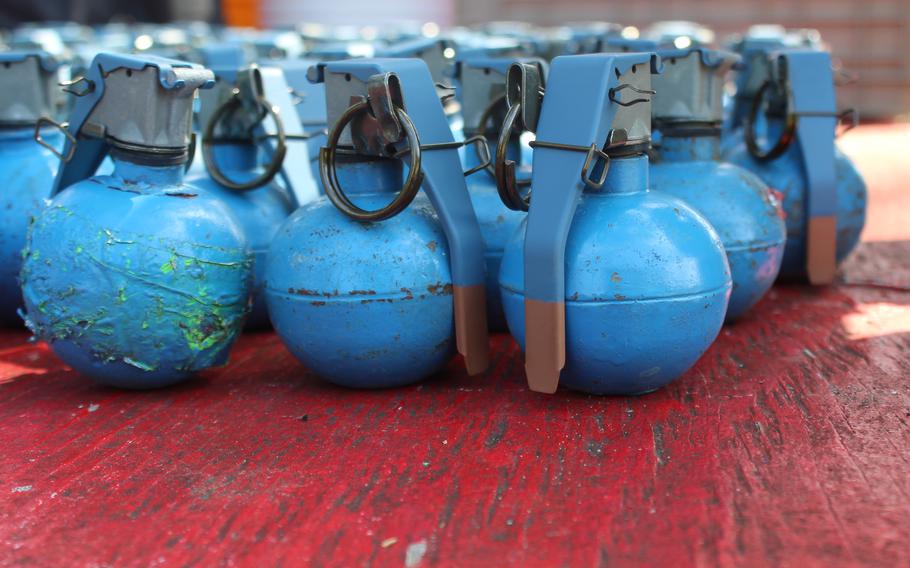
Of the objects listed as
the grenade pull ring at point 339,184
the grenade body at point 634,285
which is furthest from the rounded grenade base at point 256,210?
the grenade body at point 634,285

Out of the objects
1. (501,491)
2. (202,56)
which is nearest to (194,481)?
(501,491)

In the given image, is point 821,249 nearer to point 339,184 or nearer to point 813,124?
point 813,124

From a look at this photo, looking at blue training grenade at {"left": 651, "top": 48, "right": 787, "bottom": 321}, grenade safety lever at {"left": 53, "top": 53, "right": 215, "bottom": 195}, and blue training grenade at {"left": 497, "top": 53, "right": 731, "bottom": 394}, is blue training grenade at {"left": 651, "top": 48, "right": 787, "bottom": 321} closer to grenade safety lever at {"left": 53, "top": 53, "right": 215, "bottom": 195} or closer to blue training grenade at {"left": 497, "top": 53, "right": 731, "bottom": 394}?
blue training grenade at {"left": 497, "top": 53, "right": 731, "bottom": 394}

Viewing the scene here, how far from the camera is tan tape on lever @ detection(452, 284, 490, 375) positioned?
328 centimetres

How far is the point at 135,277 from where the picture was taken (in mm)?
3219

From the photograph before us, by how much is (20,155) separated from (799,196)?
3.13 m

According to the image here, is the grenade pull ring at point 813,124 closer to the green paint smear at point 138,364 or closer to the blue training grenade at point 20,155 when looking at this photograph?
the green paint smear at point 138,364

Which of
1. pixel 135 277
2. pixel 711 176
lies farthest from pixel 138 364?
pixel 711 176

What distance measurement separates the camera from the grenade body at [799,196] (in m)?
4.46

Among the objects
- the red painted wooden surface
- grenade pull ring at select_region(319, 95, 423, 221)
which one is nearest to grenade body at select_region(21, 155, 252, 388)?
the red painted wooden surface

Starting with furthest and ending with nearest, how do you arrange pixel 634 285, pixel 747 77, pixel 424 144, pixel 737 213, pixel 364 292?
pixel 747 77 < pixel 737 213 < pixel 424 144 < pixel 364 292 < pixel 634 285

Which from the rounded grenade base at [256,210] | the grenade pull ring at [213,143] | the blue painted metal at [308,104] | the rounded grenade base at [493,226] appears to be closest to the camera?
the rounded grenade base at [493,226]

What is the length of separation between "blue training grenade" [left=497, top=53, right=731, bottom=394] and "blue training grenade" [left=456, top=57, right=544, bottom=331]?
1.53 feet

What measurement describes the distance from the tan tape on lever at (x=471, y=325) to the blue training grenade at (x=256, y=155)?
92cm
